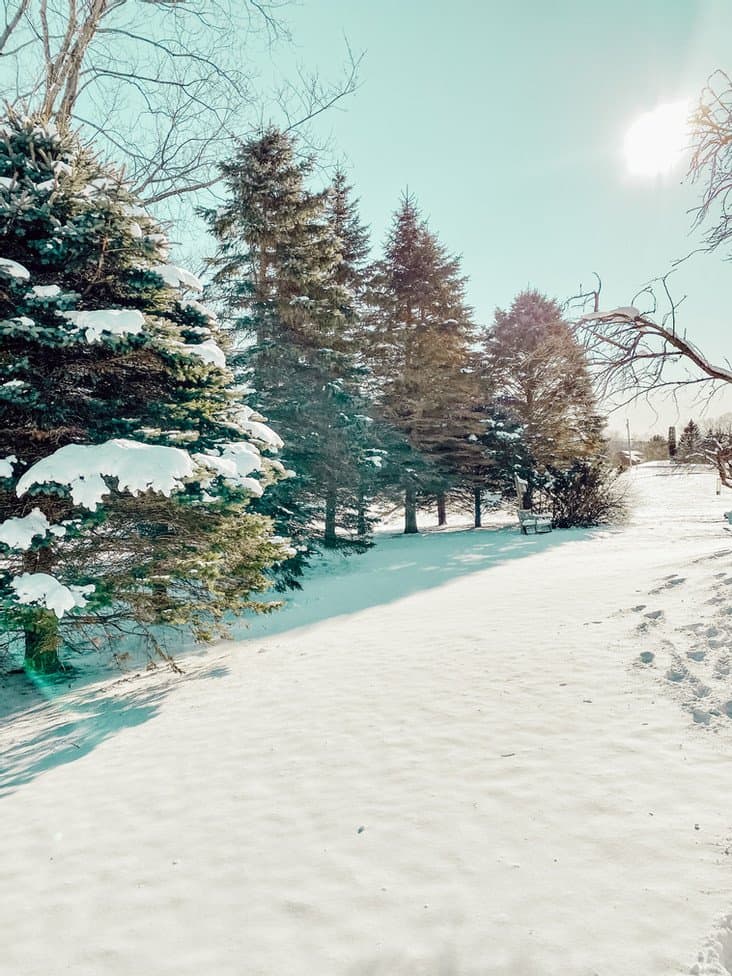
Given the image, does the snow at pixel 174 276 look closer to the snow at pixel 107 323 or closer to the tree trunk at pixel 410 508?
the snow at pixel 107 323

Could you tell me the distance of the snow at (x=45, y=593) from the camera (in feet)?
17.5

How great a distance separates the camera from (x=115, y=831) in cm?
353

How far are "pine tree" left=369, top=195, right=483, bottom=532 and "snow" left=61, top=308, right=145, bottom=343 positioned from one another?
1399 cm

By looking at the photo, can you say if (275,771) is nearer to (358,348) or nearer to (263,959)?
(263,959)

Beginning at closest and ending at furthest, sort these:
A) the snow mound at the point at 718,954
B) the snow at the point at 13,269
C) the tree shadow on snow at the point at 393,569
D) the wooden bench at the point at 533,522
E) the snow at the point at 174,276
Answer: the snow mound at the point at 718,954
the snow at the point at 13,269
the snow at the point at 174,276
the tree shadow on snow at the point at 393,569
the wooden bench at the point at 533,522

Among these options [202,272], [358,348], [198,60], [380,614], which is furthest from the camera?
[358,348]

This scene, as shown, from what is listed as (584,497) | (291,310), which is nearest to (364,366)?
(291,310)

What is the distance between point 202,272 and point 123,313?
10532 mm

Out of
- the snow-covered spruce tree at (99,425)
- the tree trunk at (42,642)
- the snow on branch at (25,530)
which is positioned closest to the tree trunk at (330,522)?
the snow-covered spruce tree at (99,425)

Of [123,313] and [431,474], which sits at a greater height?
[123,313]

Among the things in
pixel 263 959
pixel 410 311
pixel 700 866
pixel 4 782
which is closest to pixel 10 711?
pixel 4 782

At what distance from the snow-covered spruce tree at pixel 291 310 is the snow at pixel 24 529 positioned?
7.62m

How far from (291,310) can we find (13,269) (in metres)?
9.05

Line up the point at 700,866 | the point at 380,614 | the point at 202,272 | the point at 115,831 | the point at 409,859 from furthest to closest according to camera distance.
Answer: the point at 202,272 → the point at 380,614 → the point at 115,831 → the point at 409,859 → the point at 700,866
